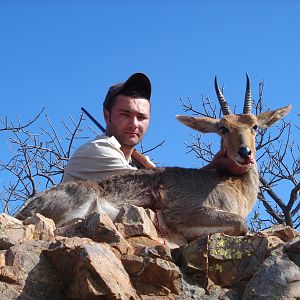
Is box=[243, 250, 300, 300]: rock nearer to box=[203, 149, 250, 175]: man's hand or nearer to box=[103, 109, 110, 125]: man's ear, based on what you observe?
box=[203, 149, 250, 175]: man's hand

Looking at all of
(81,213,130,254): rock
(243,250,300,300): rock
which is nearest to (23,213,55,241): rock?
(81,213,130,254): rock

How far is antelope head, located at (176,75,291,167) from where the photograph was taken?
25.1ft

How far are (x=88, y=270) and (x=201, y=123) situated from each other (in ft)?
14.3

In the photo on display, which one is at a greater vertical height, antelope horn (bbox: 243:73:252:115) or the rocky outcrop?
antelope horn (bbox: 243:73:252:115)

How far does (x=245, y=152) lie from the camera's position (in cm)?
746

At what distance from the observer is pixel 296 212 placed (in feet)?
41.6

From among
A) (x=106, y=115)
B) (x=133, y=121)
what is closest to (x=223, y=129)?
(x=133, y=121)

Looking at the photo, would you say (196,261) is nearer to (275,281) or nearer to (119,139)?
(275,281)

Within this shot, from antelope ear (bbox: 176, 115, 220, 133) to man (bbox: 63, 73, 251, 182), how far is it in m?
0.80

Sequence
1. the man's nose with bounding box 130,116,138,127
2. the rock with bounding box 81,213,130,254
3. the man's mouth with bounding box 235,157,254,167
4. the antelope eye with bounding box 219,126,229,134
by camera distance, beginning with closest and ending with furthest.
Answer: the rock with bounding box 81,213,130,254
the man's mouth with bounding box 235,157,254,167
the man's nose with bounding box 130,116,138,127
the antelope eye with bounding box 219,126,229,134

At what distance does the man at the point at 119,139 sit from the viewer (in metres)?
7.59

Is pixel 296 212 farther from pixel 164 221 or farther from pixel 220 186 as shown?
pixel 164 221

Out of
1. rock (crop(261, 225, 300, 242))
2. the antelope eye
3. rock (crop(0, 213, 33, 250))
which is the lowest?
rock (crop(261, 225, 300, 242))

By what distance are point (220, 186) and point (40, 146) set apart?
279 inches
